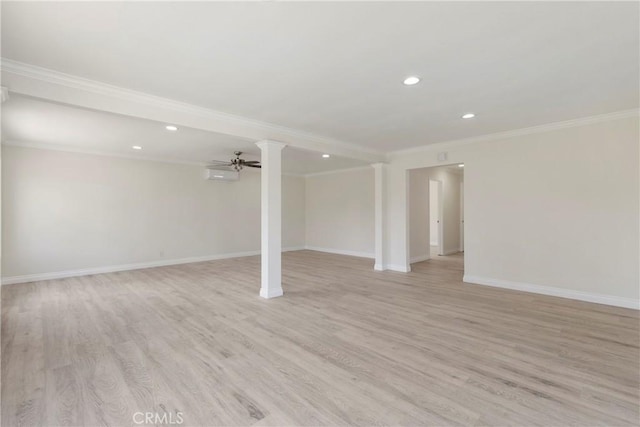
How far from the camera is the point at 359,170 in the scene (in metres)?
7.94

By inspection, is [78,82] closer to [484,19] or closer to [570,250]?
[484,19]

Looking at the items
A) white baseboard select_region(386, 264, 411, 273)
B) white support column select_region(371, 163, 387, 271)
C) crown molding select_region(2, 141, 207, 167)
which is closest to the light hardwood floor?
white baseboard select_region(386, 264, 411, 273)

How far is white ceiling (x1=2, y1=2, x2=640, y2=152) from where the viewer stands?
1.81 metres

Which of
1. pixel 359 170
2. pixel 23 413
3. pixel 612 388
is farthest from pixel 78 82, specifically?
pixel 359 170

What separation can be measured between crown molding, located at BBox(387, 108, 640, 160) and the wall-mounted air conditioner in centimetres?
427

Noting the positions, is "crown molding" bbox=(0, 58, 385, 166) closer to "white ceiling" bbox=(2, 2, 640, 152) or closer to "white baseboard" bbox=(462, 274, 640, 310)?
"white ceiling" bbox=(2, 2, 640, 152)

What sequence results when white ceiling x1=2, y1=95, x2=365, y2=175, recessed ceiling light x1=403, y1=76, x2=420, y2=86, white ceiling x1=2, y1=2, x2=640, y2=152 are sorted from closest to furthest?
1. white ceiling x1=2, y1=2, x2=640, y2=152
2. recessed ceiling light x1=403, y1=76, x2=420, y2=86
3. white ceiling x1=2, y1=95, x2=365, y2=175

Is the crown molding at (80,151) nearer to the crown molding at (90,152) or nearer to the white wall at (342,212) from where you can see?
the crown molding at (90,152)

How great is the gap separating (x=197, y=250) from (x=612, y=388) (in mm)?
7419

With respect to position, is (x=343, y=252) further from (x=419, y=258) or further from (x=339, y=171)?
(x=339, y=171)

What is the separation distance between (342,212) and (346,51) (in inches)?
248

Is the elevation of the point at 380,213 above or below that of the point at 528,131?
below

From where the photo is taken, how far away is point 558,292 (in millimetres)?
4172

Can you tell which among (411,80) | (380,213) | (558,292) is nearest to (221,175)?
(380,213)
